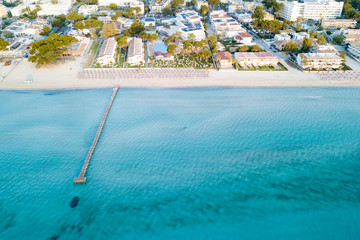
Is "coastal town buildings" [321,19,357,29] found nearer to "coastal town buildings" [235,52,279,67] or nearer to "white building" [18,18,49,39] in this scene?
"coastal town buildings" [235,52,279,67]

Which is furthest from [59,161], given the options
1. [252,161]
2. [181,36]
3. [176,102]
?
[181,36]

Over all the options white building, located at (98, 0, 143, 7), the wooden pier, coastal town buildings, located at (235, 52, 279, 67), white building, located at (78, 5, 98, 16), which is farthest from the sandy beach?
white building, located at (98, 0, 143, 7)

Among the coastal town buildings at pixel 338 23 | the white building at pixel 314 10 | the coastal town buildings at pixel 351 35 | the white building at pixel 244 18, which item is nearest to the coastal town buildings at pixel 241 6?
the white building at pixel 244 18

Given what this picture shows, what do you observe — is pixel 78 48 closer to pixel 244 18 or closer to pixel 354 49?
pixel 244 18

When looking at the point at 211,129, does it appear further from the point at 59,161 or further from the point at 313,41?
the point at 313,41

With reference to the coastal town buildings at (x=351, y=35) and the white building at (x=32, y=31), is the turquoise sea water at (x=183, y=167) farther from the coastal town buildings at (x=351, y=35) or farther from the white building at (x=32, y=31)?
the white building at (x=32, y=31)

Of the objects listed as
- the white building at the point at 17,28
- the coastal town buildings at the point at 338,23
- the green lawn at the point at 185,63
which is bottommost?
the green lawn at the point at 185,63
